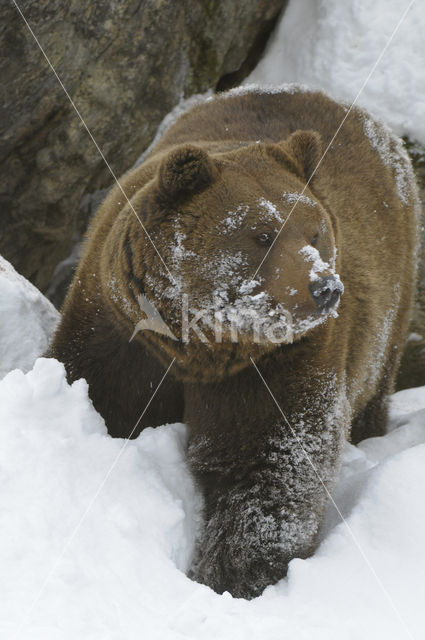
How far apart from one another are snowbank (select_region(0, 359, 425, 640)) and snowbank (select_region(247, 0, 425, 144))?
385cm

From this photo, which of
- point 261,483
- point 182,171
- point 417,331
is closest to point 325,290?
point 182,171

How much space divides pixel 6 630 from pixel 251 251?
1591mm

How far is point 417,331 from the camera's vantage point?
6176 millimetres

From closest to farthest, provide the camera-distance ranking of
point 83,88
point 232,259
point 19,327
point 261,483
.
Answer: point 232,259
point 261,483
point 19,327
point 83,88

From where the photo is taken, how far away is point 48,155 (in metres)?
5.25

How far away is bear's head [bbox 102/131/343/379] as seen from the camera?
2.69 m

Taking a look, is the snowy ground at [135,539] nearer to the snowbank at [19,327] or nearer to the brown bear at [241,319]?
the snowbank at [19,327]

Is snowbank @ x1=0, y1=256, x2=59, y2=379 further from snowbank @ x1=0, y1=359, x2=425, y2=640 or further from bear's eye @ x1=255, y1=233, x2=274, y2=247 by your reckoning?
bear's eye @ x1=255, y1=233, x2=274, y2=247

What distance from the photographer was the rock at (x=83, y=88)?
4.71 m

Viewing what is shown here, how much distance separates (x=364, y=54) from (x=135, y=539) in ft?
17.0

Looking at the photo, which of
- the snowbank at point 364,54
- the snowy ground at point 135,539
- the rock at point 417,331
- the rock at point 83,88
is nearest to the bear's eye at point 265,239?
the snowy ground at point 135,539

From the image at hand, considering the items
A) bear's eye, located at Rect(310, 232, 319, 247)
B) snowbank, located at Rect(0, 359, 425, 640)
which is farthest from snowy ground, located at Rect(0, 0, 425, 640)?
bear's eye, located at Rect(310, 232, 319, 247)

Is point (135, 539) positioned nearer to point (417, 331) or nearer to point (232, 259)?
point (232, 259)

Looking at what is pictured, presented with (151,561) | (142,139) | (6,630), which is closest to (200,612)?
(151,561)
